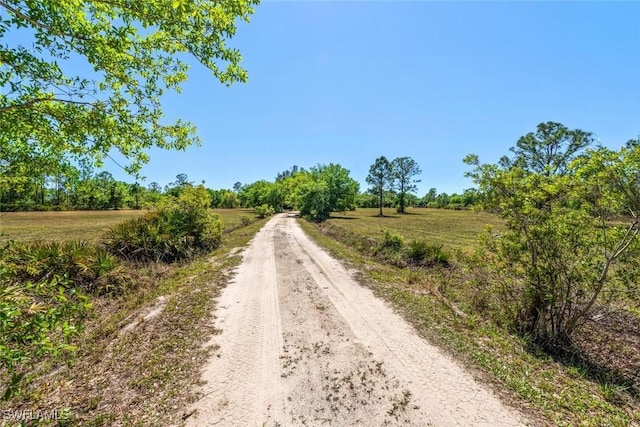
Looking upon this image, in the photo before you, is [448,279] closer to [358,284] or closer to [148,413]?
[358,284]

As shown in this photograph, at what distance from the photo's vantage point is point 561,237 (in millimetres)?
5418

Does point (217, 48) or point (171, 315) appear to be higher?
point (217, 48)

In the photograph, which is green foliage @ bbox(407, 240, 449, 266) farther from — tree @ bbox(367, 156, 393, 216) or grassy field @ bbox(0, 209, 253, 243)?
tree @ bbox(367, 156, 393, 216)

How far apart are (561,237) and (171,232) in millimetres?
13839

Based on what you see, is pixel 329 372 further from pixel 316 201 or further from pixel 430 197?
pixel 430 197

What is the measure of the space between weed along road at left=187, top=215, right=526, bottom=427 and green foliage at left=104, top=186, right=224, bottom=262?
6.04 m

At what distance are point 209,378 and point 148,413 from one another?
85cm

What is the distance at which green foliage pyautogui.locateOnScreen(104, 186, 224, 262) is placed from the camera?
10.6m

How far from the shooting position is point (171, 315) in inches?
245

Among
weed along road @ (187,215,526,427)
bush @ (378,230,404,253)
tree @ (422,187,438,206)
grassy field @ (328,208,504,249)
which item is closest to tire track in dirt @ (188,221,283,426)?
weed along road @ (187,215,526,427)

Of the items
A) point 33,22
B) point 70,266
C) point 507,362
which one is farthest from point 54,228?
point 507,362

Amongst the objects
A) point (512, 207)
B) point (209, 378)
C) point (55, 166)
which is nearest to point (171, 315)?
point (209, 378)

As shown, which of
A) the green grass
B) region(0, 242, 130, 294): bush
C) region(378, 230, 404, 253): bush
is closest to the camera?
the green grass

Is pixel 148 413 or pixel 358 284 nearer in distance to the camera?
pixel 148 413
